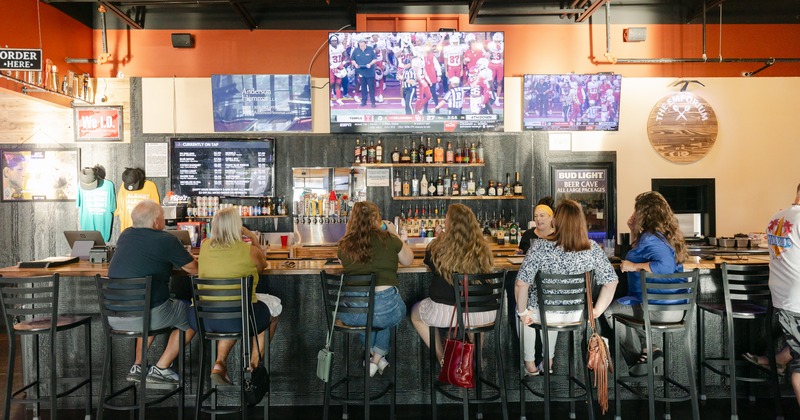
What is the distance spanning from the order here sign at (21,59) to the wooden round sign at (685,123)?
6980 mm

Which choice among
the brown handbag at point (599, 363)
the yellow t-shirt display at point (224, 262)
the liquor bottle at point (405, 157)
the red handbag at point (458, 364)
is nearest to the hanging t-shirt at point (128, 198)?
the liquor bottle at point (405, 157)

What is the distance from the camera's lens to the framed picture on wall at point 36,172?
7242 millimetres

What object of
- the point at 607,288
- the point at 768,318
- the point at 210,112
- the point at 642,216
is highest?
the point at 210,112

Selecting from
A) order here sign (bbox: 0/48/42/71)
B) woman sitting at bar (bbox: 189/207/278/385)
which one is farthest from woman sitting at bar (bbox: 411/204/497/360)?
order here sign (bbox: 0/48/42/71)

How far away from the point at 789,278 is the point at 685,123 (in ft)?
13.5

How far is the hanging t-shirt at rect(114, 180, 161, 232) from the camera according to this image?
7215 millimetres

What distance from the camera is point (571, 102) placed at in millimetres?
7172

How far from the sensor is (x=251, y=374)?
362cm

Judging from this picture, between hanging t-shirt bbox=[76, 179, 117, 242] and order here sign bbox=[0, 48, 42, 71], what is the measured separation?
234cm

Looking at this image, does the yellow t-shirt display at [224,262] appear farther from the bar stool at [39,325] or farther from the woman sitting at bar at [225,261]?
the bar stool at [39,325]

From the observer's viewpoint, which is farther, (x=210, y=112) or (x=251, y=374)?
(x=210, y=112)

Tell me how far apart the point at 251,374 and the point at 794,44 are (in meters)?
8.16

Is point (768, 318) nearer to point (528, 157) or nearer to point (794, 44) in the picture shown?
point (528, 157)

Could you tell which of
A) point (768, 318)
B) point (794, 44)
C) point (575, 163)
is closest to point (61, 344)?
point (768, 318)
